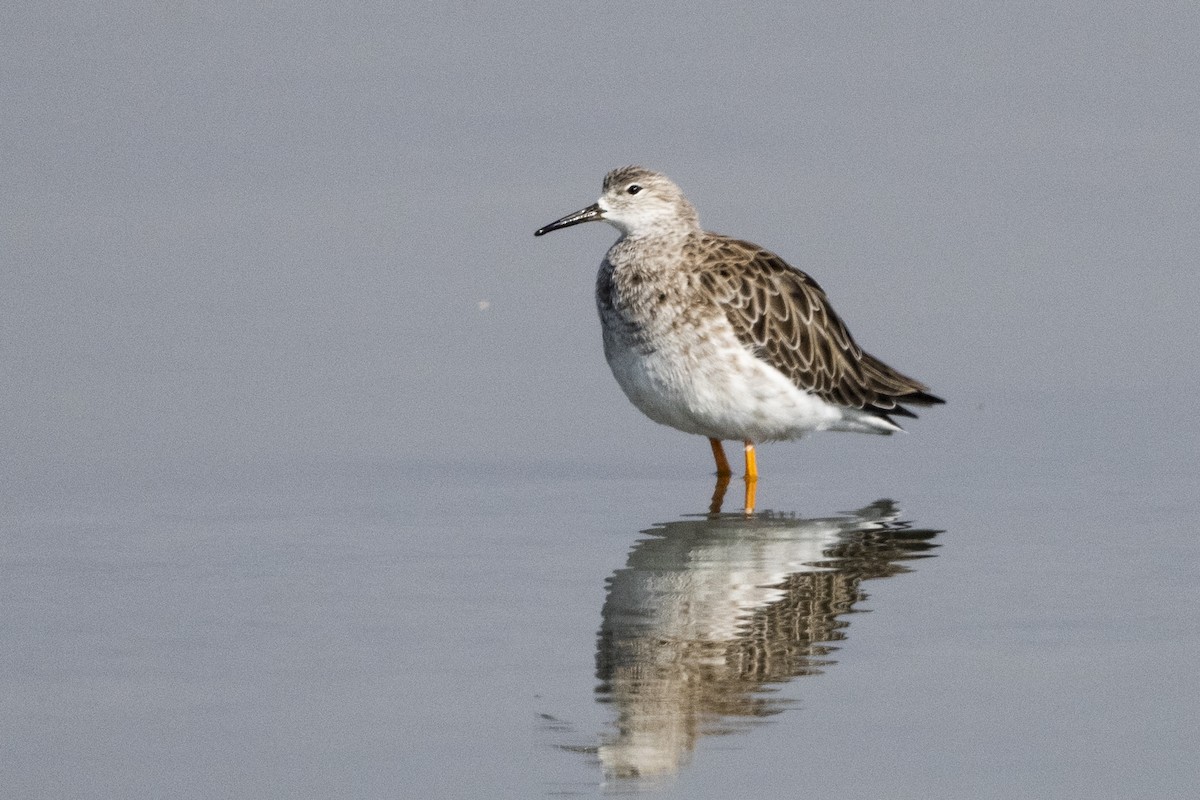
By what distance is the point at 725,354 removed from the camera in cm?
1226

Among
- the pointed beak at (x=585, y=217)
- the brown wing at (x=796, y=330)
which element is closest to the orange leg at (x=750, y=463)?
the brown wing at (x=796, y=330)

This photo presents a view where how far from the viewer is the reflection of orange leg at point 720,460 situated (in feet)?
41.5

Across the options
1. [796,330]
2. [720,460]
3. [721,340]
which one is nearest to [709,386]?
[721,340]

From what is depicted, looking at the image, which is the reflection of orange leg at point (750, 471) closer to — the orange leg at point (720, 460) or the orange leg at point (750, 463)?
the orange leg at point (750, 463)

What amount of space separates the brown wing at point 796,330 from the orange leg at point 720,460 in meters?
0.67

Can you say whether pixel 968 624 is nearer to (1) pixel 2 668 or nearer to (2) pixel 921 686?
(2) pixel 921 686

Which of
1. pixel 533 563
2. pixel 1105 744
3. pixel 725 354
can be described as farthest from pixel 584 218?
pixel 1105 744

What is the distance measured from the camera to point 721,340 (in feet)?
40.3

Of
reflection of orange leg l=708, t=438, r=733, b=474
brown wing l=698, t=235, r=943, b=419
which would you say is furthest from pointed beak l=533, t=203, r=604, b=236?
reflection of orange leg l=708, t=438, r=733, b=474

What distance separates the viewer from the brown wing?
12516mm

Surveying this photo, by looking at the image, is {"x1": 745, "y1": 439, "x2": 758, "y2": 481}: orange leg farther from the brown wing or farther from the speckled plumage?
the brown wing

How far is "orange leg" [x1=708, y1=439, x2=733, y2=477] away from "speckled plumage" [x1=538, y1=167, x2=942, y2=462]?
0.25 metres

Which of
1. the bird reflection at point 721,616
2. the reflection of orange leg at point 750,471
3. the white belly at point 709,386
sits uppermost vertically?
the white belly at point 709,386

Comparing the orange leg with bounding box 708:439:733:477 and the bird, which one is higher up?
the bird
